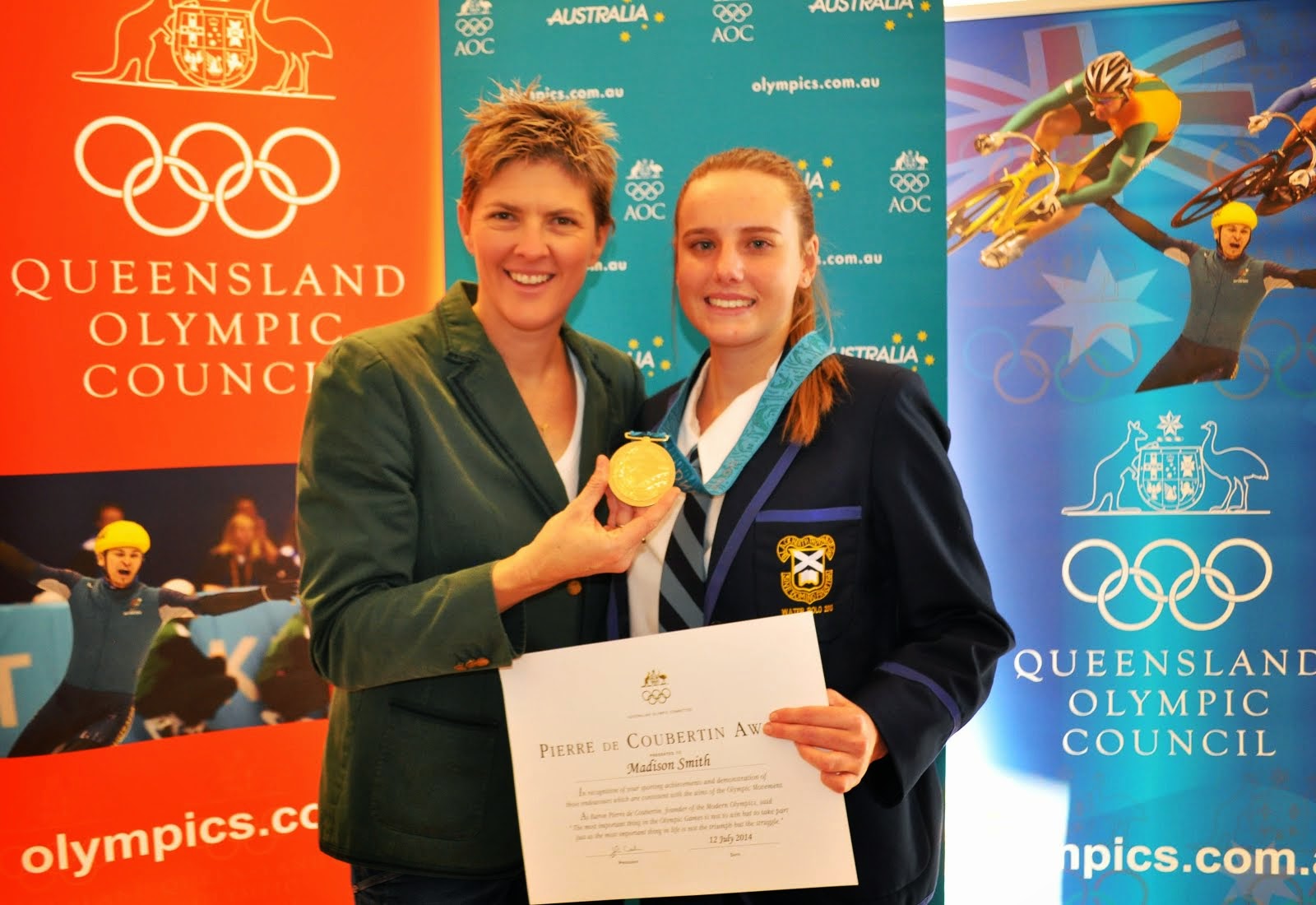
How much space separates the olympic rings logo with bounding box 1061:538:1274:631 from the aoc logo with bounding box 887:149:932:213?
1.47 meters

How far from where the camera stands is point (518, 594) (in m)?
2.12

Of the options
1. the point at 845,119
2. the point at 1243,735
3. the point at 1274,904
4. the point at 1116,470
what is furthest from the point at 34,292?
the point at 1274,904

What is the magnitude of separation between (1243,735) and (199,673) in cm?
394

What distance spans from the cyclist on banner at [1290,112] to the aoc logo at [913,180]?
1214 millimetres

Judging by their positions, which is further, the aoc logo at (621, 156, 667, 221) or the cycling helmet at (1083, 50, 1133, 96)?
the aoc logo at (621, 156, 667, 221)

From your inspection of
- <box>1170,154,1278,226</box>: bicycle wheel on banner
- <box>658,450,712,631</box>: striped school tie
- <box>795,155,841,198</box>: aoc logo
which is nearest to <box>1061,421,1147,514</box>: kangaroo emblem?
<box>1170,154,1278,226</box>: bicycle wheel on banner

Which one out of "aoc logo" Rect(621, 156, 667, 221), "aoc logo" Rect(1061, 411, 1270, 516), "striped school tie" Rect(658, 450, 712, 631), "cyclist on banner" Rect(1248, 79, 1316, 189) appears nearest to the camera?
"striped school tie" Rect(658, 450, 712, 631)

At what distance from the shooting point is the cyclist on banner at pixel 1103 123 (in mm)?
4070

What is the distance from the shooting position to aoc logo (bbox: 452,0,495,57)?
165 inches

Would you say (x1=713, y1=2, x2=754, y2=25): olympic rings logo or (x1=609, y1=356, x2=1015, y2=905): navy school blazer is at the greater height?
(x1=713, y1=2, x2=754, y2=25): olympic rings logo

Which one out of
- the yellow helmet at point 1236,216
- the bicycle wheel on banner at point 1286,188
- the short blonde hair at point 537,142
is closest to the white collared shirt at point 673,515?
the short blonde hair at point 537,142

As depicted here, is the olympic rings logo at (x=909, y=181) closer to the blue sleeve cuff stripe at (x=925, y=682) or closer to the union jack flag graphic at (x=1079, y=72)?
the union jack flag graphic at (x=1079, y=72)

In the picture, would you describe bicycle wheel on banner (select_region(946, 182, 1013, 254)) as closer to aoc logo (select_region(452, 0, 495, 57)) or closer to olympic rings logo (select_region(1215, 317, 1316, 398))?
olympic rings logo (select_region(1215, 317, 1316, 398))

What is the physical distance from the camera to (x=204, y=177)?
12.6ft
